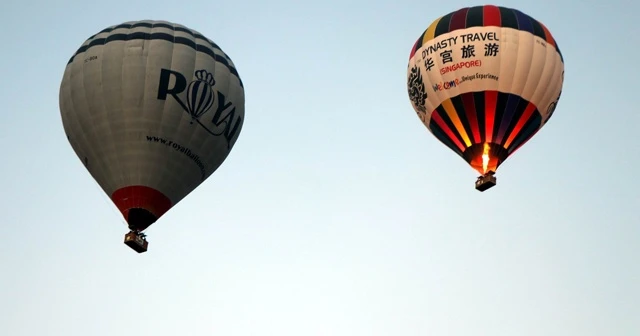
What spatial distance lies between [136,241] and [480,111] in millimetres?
9032

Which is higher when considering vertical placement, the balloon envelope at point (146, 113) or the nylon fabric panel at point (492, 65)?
the nylon fabric panel at point (492, 65)

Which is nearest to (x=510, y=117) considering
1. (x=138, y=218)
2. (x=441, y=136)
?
(x=441, y=136)

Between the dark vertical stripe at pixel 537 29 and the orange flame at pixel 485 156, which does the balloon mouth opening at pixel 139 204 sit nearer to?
the orange flame at pixel 485 156

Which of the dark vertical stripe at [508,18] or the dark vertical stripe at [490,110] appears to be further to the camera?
the dark vertical stripe at [508,18]

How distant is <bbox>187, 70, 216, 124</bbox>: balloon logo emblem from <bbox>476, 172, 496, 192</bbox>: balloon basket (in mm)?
6935

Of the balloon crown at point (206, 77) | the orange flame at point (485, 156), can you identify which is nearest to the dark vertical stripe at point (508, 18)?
the orange flame at point (485, 156)

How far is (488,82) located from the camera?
25.0 m

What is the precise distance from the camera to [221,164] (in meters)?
26.3

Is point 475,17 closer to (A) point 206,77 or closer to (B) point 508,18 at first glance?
(B) point 508,18

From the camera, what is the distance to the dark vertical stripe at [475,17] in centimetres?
2568

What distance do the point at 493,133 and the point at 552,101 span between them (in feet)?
6.95

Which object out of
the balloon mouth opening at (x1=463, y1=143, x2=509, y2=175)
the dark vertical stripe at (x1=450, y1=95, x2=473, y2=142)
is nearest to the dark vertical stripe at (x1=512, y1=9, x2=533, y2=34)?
the dark vertical stripe at (x1=450, y1=95, x2=473, y2=142)

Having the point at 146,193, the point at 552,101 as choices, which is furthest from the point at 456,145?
the point at 146,193

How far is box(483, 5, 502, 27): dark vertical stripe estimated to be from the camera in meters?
25.6
